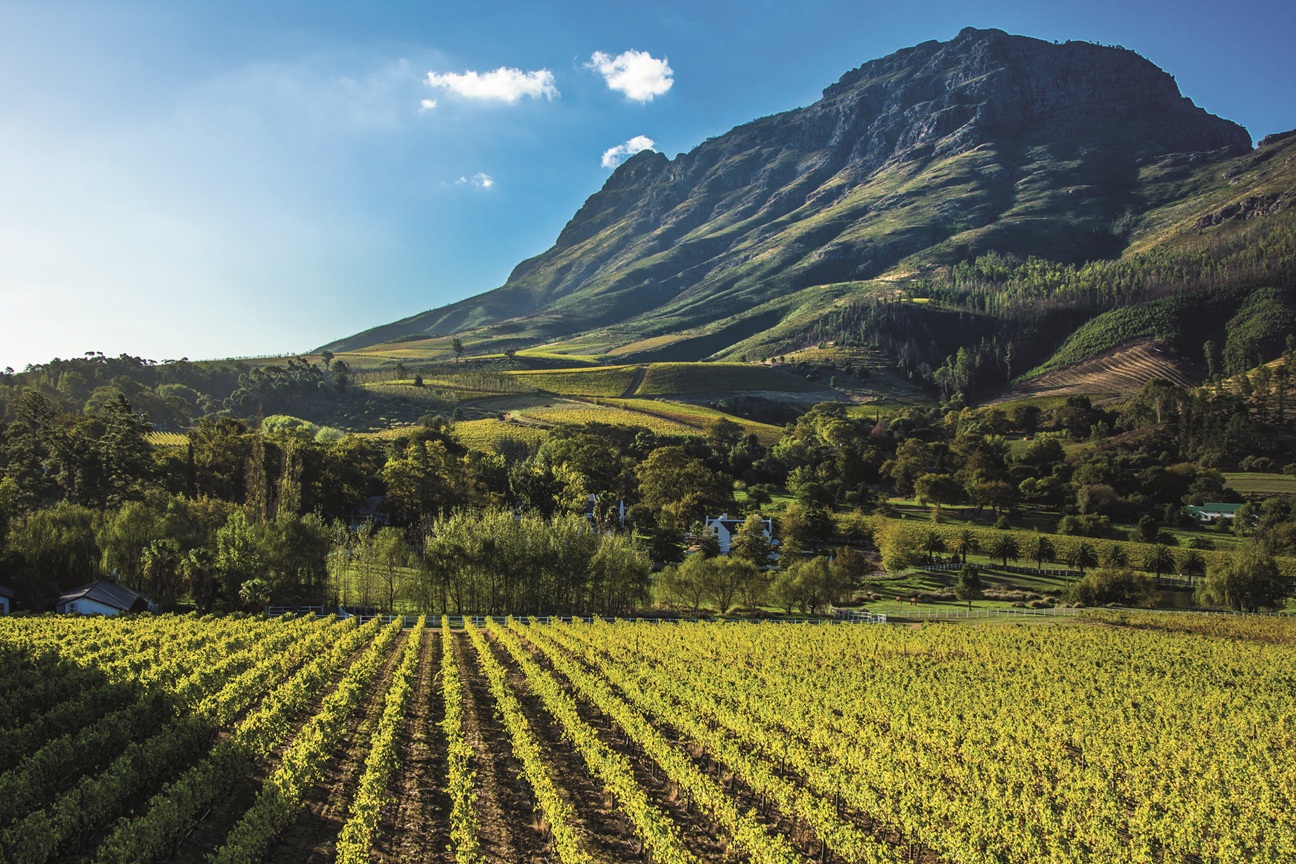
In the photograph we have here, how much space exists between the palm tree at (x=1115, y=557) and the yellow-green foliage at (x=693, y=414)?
6771 centimetres

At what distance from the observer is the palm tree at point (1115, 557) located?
8149cm

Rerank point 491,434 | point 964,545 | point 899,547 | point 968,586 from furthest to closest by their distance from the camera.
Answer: point 491,434, point 964,545, point 899,547, point 968,586

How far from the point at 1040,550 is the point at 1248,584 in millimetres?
20220

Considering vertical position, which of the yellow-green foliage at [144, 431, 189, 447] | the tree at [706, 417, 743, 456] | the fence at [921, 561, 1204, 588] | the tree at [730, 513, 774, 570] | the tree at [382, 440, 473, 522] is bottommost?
the fence at [921, 561, 1204, 588]

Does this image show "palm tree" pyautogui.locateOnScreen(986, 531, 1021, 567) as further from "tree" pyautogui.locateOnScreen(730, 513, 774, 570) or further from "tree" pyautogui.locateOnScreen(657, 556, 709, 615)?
"tree" pyautogui.locateOnScreen(657, 556, 709, 615)

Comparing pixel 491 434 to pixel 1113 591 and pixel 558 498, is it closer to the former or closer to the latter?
pixel 558 498

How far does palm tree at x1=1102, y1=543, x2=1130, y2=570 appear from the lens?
81488 mm

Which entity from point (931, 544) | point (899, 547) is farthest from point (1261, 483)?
point (899, 547)

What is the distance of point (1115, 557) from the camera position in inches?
3238

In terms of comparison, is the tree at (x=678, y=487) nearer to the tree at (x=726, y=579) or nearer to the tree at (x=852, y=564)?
the tree at (x=852, y=564)

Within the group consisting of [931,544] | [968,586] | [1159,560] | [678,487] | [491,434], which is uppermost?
[491,434]

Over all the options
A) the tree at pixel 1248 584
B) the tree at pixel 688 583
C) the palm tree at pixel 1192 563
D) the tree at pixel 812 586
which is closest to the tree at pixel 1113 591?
the tree at pixel 1248 584

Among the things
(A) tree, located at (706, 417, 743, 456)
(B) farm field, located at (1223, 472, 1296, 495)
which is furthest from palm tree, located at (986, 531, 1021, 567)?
(A) tree, located at (706, 417, 743, 456)

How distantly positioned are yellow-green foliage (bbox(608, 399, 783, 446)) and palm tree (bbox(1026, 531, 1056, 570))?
6141cm
